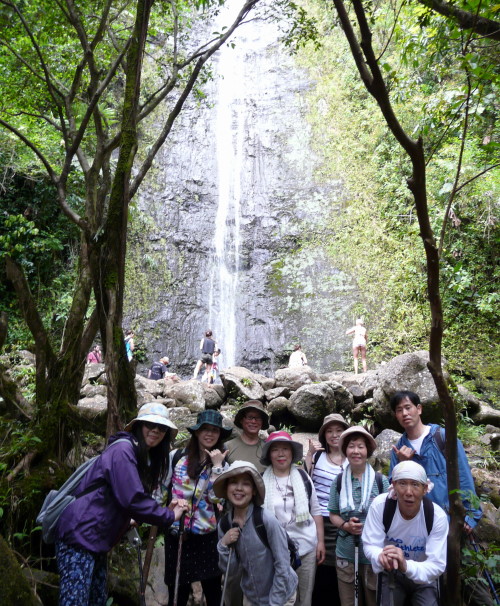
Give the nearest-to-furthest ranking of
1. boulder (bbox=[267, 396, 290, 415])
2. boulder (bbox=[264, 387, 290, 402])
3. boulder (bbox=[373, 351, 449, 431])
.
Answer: boulder (bbox=[373, 351, 449, 431]) < boulder (bbox=[267, 396, 290, 415]) < boulder (bbox=[264, 387, 290, 402])

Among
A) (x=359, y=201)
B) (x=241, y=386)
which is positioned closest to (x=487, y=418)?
(x=241, y=386)

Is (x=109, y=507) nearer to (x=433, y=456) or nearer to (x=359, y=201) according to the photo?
(x=433, y=456)

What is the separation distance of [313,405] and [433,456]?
4939 millimetres

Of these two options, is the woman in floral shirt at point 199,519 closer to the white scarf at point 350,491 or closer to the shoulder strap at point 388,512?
the white scarf at point 350,491

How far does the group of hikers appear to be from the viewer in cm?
252

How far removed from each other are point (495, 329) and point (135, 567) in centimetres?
1085

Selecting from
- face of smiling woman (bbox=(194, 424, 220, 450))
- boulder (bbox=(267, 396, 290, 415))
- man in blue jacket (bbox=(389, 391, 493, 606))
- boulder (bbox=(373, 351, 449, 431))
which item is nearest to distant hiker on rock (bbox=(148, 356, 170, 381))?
boulder (bbox=(267, 396, 290, 415))

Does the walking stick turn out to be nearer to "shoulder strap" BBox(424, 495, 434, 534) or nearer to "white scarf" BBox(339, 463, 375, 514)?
"white scarf" BBox(339, 463, 375, 514)

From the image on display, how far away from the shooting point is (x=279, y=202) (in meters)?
18.0

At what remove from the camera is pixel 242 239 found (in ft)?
57.9

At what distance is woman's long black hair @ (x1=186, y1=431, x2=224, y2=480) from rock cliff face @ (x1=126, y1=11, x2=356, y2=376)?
37.7 feet

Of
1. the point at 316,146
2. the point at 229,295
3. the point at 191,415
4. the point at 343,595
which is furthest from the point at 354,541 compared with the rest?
the point at 316,146

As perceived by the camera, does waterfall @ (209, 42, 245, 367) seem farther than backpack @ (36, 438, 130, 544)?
Yes

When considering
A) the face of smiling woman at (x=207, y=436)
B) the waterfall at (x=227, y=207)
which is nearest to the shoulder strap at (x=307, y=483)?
the face of smiling woman at (x=207, y=436)
